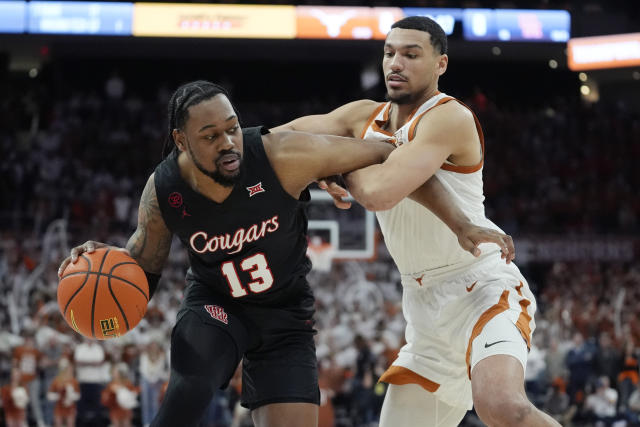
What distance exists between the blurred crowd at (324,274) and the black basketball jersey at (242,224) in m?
6.83

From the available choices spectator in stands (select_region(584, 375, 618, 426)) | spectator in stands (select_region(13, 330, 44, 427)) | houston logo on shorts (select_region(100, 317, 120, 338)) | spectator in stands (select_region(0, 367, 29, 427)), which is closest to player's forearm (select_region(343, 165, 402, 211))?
houston logo on shorts (select_region(100, 317, 120, 338))

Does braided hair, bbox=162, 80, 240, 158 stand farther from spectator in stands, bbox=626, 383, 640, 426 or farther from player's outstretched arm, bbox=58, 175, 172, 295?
spectator in stands, bbox=626, 383, 640, 426

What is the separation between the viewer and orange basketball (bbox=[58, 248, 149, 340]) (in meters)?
3.69

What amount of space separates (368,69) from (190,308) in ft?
57.0

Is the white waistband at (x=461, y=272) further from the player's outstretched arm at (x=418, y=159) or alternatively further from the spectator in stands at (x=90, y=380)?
the spectator in stands at (x=90, y=380)

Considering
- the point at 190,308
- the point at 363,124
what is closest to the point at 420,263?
the point at 363,124

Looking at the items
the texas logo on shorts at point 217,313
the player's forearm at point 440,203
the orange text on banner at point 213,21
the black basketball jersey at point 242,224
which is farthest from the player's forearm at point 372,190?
the orange text on banner at point 213,21

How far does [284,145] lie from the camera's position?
148 inches

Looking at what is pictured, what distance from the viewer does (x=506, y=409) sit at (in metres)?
3.34

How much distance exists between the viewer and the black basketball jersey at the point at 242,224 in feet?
12.1

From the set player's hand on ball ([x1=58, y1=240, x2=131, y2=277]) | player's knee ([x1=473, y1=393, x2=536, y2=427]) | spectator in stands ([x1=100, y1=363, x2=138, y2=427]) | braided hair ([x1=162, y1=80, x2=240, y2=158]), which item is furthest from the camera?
spectator in stands ([x1=100, y1=363, x2=138, y2=427])

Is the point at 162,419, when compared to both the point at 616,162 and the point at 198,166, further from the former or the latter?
the point at 616,162

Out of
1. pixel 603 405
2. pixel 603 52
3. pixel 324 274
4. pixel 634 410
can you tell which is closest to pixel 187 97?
pixel 603 405

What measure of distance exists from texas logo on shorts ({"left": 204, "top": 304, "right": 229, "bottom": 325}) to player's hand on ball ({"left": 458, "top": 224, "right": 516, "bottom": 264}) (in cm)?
109
